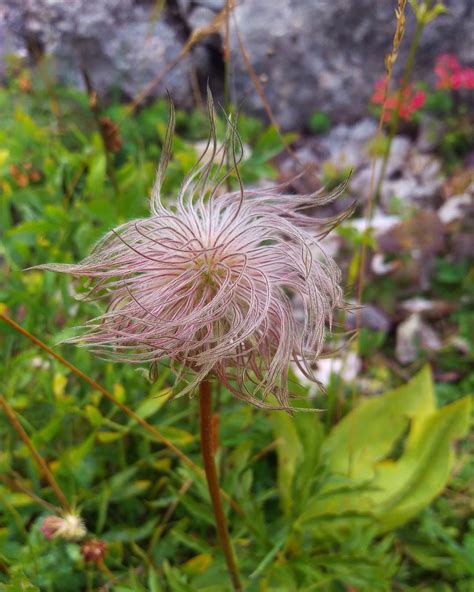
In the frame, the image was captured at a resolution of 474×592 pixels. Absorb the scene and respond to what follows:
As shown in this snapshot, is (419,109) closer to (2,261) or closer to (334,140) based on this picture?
(334,140)

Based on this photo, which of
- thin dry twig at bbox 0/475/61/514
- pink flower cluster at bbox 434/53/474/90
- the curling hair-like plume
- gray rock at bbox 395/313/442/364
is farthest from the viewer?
pink flower cluster at bbox 434/53/474/90

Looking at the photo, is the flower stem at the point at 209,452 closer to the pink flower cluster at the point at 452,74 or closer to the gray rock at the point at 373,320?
the gray rock at the point at 373,320

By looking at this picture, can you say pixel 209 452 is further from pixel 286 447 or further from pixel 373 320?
pixel 373 320

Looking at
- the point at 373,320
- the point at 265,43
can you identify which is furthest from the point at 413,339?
the point at 265,43

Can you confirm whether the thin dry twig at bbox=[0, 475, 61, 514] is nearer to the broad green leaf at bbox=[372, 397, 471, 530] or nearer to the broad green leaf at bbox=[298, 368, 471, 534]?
the broad green leaf at bbox=[298, 368, 471, 534]

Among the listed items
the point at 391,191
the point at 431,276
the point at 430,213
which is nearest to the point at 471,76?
the point at 391,191

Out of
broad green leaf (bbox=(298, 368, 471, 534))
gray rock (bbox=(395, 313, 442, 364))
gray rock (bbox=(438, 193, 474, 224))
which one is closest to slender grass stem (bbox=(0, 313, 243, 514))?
broad green leaf (bbox=(298, 368, 471, 534))

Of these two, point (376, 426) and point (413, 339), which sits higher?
point (413, 339)
